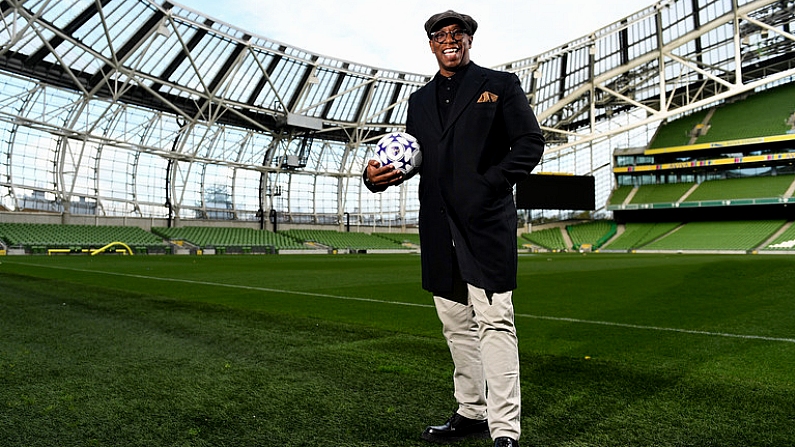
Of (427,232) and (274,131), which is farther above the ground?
(274,131)

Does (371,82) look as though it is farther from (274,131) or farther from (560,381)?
(560,381)

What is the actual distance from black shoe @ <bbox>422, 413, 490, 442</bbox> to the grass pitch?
10 centimetres

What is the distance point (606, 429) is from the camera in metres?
2.41

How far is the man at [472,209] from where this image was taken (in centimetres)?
221

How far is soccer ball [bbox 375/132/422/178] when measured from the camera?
2575 millimetres

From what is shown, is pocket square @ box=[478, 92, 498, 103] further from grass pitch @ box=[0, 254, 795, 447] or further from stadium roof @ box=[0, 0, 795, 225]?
stadium roof @ box=[0, 0, 795, 225]

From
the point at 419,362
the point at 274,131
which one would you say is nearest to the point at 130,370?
the point at 419,362

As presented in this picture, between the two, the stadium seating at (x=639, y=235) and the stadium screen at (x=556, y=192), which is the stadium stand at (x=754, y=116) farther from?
the stadium screen at (x=556, y=192)

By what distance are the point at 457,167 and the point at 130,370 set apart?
8.67 ft

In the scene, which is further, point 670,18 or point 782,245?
point 782,245

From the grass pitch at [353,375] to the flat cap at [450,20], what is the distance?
6.12 ft

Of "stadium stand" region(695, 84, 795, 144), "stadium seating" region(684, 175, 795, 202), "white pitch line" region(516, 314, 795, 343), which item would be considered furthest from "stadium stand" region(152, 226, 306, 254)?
"stadium stand" region(695, 84, 795, 144)

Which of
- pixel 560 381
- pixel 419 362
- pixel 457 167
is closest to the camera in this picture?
pixel 457 167

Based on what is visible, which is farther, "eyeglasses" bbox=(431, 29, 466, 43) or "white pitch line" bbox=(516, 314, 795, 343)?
"white pitch line" bbox=(516, 314, 795, 343)
